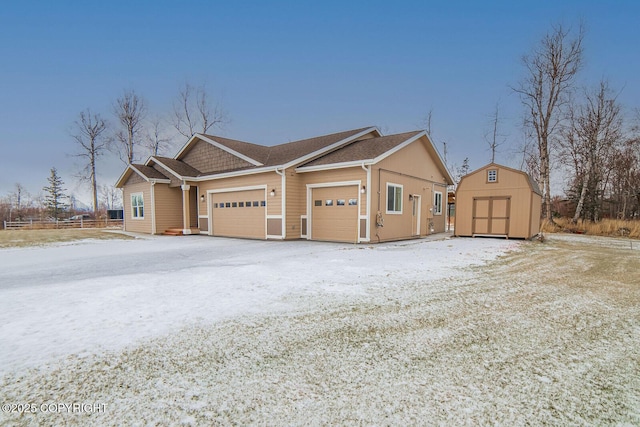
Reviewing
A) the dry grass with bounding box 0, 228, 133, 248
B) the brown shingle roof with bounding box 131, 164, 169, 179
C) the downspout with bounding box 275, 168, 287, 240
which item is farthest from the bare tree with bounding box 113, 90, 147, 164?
the downspout with bounding box 275, 168, 287, 240

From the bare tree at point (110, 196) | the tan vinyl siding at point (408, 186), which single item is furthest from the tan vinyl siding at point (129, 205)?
the bare tree at point (110, 196)


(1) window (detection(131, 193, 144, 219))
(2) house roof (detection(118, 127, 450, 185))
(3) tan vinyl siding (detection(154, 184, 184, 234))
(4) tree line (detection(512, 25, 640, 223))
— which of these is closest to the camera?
(2) house roof (detection(118, 127, 450, 185))

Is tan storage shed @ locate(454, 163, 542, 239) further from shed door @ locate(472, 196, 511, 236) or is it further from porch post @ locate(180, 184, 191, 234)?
porch post @ locate(180, 184, 191, 234)

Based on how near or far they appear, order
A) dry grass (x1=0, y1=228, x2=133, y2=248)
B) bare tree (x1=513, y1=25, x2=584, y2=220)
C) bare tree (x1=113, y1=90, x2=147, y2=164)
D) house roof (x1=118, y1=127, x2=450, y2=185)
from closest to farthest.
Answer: dry grass (x1=0, y1=228, x2=133, y2=248) < house roof (x1=118, y1=127, x2=450, y2=185) < bare tree (x1=513, y1=25, x2=584, y2=220) < bare tree (x1=113, y1=90, x2=147, y2=164)

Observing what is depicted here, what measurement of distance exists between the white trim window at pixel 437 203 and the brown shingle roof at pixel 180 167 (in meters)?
12.1

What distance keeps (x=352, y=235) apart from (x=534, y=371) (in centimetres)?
828

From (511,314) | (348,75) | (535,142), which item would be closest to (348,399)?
(511,314)

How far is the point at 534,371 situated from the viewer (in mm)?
2109

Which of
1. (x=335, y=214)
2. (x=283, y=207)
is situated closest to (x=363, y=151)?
(x=335, y=214)

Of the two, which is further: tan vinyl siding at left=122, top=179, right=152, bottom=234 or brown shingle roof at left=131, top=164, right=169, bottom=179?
tan vinyl siding at left=122, top=179, right=152, bottom=234

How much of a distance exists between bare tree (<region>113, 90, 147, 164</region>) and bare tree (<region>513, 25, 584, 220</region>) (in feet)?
91.7

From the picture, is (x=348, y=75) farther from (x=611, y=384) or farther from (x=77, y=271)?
(x=611, y=384)

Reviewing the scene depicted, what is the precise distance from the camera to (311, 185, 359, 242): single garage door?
10367mm

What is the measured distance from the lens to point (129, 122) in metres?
24.2
